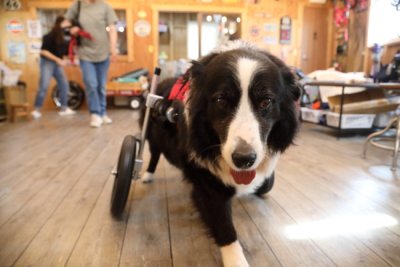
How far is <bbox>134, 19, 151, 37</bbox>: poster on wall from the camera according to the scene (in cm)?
667

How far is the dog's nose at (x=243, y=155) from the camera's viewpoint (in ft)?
3.03

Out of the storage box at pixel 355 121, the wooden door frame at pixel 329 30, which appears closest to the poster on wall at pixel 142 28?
the wooden door frame at pixel 329 30

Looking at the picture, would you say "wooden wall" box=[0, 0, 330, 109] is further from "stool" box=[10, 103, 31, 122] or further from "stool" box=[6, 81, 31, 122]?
"stool" box=[10, 103, 31, 122]

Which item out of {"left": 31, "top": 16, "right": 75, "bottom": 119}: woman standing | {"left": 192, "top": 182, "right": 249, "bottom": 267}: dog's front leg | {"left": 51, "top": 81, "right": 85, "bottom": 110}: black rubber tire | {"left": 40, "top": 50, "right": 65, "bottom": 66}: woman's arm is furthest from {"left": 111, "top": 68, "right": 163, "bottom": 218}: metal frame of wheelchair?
{"left": 51, "top": 81, "right": 85, "bottom": 110}: black rubber tire

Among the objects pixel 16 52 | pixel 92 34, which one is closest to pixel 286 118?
pixel 92 34

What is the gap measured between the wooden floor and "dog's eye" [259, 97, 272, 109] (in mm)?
587

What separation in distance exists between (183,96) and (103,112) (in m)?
3.18

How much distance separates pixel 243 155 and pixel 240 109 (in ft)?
0.58

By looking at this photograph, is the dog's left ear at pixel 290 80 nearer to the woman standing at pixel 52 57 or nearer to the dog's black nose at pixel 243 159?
the dog's black nose at pixel 243 159

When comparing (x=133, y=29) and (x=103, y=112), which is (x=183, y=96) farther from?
(x=133, y=29)

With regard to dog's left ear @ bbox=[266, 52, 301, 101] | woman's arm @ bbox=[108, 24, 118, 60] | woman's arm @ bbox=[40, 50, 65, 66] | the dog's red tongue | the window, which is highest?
the window

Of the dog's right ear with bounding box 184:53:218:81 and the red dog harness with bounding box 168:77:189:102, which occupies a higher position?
the dog's right ear with bounding box 184:53:218:81

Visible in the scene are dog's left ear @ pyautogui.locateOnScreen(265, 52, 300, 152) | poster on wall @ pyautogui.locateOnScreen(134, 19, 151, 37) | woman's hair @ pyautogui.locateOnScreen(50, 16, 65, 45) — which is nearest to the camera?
dog's left ear @ pyautogui.locateOnScreen(265, 52, 300, 152)

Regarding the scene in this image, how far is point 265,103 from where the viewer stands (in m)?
1.04
